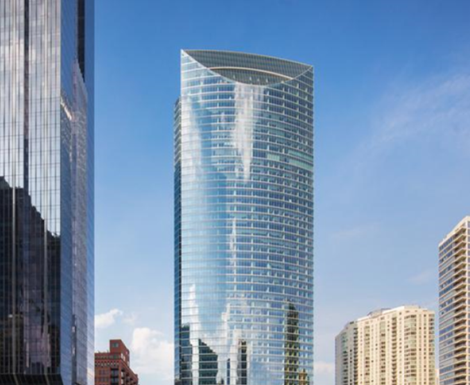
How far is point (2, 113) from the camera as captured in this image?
515 feet

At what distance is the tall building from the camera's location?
14488cm

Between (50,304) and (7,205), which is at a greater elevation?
(7,205)

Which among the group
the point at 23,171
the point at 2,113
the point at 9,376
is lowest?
the point at 9,376

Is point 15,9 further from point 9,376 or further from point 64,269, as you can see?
point 9,376

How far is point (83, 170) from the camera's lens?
648 feet

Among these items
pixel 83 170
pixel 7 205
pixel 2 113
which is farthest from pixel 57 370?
pixel 83 170

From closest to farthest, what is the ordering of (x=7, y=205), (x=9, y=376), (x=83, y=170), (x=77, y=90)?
(x=9, y=376), (x=7, y=205), (x=77, y=90), (x=83, y=170)

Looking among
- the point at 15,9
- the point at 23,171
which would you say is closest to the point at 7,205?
the point at 23,171

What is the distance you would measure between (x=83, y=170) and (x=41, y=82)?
4396 cm

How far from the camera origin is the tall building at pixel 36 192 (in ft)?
475

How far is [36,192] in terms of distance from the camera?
500 ft

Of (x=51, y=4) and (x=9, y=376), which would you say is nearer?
(x=9, y=376)

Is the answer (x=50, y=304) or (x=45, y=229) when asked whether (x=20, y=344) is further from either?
(x=45, y=229)

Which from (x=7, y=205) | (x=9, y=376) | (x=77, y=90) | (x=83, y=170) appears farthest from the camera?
(x=83, y=170)
